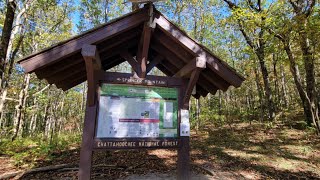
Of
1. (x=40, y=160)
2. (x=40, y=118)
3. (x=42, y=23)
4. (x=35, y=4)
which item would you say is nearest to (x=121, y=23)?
(x=40, y=160)

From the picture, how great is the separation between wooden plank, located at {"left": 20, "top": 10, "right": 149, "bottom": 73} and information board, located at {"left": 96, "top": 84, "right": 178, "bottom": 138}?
38.8 inches

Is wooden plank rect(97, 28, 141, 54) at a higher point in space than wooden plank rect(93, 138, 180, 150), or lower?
higher

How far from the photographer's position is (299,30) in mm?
7348

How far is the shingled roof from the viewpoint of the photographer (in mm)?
3716

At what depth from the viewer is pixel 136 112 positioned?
174 inches

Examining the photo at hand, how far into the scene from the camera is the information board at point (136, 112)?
4.21m

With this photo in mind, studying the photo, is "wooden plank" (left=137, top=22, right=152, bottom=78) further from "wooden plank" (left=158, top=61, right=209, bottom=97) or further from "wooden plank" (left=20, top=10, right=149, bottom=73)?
"wooden plank" (left=158, top=61, right=209, bottom=97)

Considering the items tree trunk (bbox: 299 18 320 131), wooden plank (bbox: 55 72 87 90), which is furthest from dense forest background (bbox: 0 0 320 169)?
wooden plank (bbox: 55 72 87 90)

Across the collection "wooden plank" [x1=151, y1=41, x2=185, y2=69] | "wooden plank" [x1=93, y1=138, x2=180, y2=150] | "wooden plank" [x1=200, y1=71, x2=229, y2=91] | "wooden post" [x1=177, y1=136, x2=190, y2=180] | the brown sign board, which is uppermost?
"wooden plank" [x1=151, y1=41, x2=185, y2=69]

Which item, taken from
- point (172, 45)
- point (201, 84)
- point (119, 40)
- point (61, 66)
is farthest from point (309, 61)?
point (61, 66)

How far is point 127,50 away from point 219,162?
16.7 ft

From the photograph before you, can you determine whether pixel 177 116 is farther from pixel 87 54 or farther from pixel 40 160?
pixel 40 160

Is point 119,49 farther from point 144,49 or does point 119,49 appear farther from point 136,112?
point 136,112

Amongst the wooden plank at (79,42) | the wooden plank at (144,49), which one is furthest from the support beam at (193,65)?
the wooden plank at (79,42)
